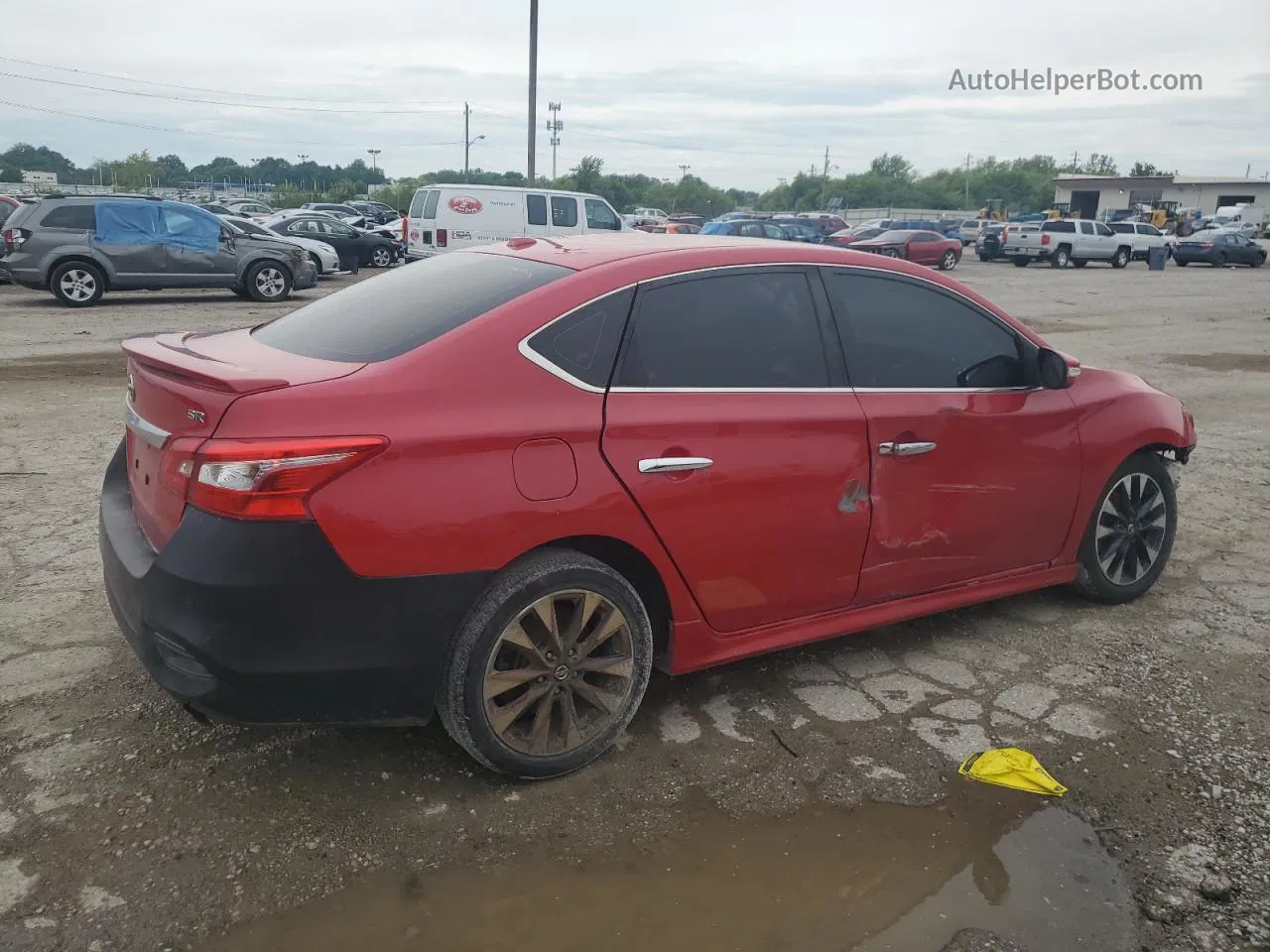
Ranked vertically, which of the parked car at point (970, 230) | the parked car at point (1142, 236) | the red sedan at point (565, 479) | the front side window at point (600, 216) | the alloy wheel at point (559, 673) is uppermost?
the parked car at point (970, 230)

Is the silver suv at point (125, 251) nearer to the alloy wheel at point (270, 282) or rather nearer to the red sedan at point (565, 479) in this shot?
the alloy wheel at point (270, 282)

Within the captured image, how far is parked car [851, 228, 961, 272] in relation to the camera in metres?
28.7

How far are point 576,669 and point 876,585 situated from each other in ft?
4.19

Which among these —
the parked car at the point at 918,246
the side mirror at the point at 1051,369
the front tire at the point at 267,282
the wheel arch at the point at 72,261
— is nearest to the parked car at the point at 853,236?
the parked car at the point at 918,246

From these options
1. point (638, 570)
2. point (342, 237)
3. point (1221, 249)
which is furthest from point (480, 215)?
point (1221, 249)

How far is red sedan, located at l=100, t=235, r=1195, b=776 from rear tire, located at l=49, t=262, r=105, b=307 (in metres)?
13.5

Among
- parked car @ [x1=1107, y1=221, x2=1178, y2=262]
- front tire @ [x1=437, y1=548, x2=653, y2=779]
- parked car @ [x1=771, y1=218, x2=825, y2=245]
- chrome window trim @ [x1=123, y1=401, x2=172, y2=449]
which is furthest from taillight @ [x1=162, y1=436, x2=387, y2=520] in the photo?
parked car @ [x1=1107, y1=221, x2=1178, y2=262]

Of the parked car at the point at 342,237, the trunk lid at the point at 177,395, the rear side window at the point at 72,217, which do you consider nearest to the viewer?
the trunk lid at the point at 177,395

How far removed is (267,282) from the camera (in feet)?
55.0

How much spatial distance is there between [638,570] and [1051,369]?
2.02m

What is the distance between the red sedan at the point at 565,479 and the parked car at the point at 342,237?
778 inches

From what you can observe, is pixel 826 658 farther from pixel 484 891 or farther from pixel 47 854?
pixel 47 854

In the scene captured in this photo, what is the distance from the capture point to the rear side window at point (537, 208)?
2069 cm

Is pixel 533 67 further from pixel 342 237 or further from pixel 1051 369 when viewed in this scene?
pixel 1051 369
